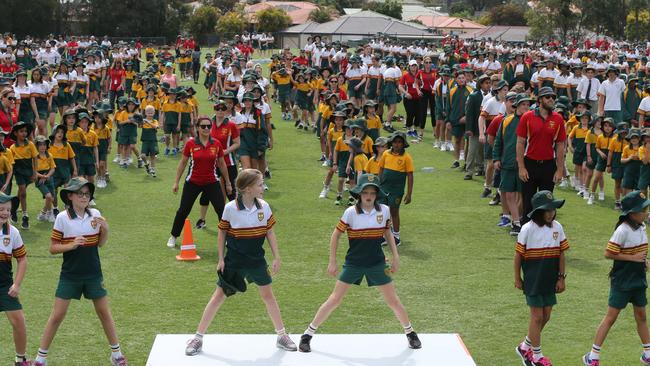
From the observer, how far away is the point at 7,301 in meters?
8.27

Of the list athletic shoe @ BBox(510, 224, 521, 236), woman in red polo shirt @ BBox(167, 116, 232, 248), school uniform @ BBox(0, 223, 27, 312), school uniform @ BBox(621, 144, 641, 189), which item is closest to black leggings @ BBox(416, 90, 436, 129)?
school uniform @ BBox(621, 144, 641, 189)

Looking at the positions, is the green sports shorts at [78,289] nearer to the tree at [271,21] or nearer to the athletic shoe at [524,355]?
the athletic shoe at [524,355]

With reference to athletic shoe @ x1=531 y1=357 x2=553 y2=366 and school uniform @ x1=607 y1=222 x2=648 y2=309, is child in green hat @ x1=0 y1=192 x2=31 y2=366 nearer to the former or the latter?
athletic shoe @ x1=531 y1=357 x2=553 y2=366

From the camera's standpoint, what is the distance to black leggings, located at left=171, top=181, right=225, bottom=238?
13234 mm

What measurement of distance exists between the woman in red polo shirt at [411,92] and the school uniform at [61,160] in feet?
32.4

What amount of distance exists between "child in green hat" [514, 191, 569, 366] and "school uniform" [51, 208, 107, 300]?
3695 millimetres

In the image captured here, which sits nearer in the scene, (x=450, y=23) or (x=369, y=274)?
(x=369, y=274)

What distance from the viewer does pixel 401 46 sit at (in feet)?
127

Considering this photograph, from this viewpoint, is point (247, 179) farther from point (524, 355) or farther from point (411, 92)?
point (411, 92)

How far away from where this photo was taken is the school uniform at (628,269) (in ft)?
28.2

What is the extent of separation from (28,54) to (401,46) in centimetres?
1588

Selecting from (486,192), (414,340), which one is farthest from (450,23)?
(414,340)

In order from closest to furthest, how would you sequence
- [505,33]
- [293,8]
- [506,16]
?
[505,33] → [293,8] → [506,16]

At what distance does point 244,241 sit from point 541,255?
8.63ft
